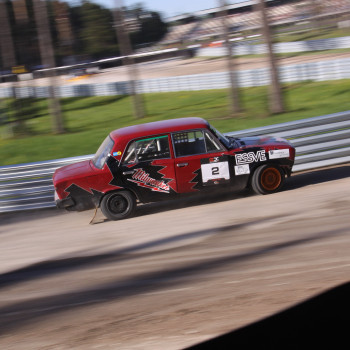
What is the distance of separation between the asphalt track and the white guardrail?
0.90m

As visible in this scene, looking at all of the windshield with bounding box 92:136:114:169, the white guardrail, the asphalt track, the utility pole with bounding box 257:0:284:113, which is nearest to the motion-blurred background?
the utility pole with bounding box 257:0:284:113

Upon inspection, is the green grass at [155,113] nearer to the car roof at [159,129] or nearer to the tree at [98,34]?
the car roof at [159,129]

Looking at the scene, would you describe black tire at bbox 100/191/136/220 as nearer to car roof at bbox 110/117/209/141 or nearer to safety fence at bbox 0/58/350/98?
car roof at bbox 110/117/209/141

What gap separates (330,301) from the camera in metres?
4.73

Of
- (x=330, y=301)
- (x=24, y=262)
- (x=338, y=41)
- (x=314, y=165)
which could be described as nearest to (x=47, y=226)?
(x=24, y=262)

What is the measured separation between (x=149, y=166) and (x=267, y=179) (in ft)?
6.78

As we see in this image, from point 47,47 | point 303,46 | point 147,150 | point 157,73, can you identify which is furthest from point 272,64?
point 157,73

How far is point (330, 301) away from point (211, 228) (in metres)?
3.15

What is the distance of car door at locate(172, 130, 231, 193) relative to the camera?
884cm

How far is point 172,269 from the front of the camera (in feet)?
20.5

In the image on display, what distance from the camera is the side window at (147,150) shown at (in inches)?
347

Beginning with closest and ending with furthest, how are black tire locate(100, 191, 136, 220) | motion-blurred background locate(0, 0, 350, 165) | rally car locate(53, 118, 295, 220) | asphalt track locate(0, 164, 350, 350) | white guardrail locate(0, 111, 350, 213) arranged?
asphalt track locate(0, 164, 350, 350)
rally car locate(53, 118, 295, 220)
black tire locate(100, 191, 136, 220)
white guardrail locate(0, 111, 350, 213)
motion-blurred background locate(0, 0, 350, 165)

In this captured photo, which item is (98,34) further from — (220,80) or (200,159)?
(200,159)

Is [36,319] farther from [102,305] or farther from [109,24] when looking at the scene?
[109,24]
